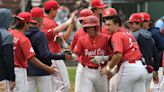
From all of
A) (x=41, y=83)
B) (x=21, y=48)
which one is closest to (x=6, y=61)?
(x=21, y=48)

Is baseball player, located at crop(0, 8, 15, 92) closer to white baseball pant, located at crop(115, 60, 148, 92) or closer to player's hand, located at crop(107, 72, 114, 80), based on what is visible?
player's hand, located at crop(107, 72, 114, 80)

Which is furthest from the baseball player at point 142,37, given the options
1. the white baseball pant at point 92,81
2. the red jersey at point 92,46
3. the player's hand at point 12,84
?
the player's hand at point 12,84

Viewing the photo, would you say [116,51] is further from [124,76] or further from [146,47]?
[146,47]

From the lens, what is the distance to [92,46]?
11.5 meters

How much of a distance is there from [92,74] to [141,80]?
83 centimetres

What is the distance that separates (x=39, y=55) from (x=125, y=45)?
5.72 ft

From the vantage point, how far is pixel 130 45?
36.6 ft

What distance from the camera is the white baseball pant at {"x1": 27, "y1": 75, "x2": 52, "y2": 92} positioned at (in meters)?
12.3

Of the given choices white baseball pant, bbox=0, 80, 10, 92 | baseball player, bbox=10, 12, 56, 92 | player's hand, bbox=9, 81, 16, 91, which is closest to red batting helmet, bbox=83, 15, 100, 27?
baseball player, bbox=10, 12, 56, 92

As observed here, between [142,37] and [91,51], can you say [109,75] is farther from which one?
[142,37]

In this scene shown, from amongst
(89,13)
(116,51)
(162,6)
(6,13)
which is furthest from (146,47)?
(162,6)

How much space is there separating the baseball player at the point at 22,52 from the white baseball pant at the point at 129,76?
1364 millimetres

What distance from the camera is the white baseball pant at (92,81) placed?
11602mm

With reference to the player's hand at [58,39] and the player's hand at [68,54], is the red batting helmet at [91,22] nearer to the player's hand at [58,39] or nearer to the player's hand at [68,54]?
the player's hand at [68,54]
